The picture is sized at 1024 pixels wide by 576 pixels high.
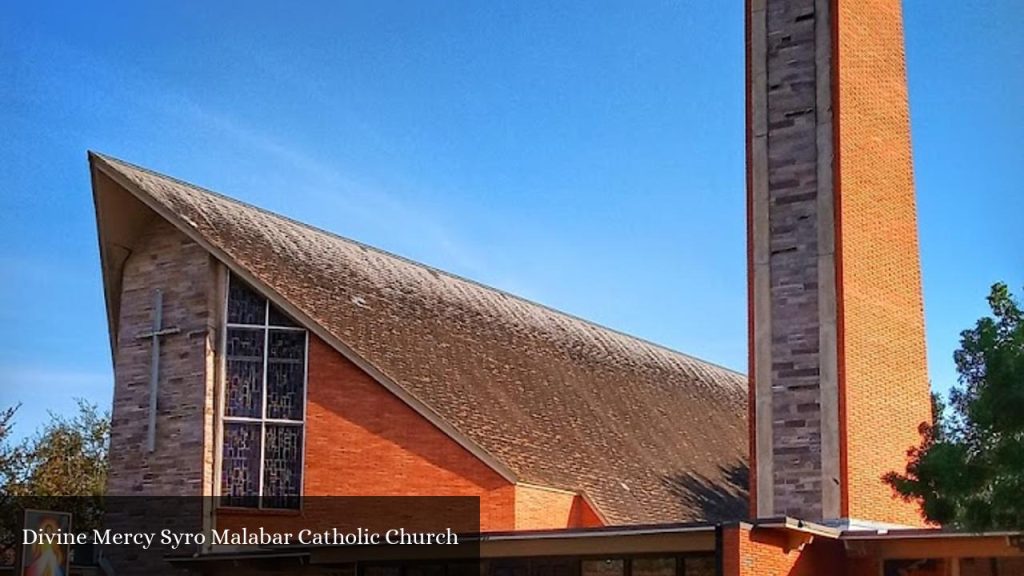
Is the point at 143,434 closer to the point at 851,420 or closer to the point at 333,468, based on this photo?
the point at 333,468

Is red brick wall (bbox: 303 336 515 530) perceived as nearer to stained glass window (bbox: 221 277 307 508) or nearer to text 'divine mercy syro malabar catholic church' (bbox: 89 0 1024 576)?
text 'divine mercy syro malabar catholic church' (bbox: 89 0 1024 576)

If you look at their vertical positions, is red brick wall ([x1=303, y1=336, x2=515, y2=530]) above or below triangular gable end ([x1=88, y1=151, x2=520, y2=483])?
below

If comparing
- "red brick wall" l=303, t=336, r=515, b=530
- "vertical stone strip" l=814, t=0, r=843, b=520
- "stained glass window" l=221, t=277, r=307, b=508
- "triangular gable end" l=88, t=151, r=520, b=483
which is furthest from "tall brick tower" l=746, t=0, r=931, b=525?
"stained glass window" l=221, t=277, r=307, b=508

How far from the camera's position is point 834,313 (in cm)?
2173

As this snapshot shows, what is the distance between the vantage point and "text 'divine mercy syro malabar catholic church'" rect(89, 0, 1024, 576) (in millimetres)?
19891

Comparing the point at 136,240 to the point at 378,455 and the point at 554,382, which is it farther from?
the point at 554,382

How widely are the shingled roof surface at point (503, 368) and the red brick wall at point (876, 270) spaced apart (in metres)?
5.98

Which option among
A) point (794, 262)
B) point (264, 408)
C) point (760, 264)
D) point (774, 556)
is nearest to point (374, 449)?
point (264, 408)

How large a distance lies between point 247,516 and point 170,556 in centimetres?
146

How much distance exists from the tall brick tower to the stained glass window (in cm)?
825

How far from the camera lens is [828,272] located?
21.9 metres

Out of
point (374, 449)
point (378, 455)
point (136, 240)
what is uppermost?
point (136, 240)

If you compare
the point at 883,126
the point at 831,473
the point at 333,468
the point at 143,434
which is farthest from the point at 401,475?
the point at 883,126

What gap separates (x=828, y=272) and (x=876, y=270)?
4.26 feet
